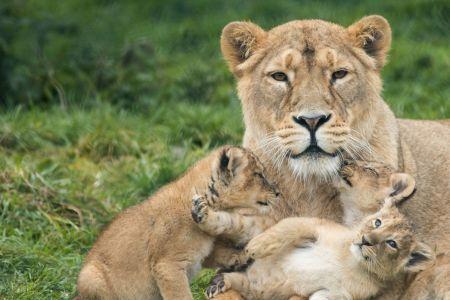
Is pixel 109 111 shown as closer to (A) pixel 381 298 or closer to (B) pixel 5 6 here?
(B) pixel 5 6

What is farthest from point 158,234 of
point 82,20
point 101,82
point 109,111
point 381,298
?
point 82,20

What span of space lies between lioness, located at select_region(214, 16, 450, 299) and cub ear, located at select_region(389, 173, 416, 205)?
11.5 inches

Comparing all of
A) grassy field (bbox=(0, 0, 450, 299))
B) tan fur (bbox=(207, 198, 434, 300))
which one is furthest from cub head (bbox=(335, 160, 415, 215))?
grassy field (bbox=(0, 0, 450, 299))

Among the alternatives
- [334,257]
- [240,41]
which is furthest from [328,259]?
[240,41]

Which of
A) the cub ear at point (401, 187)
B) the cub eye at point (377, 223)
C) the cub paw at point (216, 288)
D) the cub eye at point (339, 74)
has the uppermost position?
the cub eye at point (339, 74)

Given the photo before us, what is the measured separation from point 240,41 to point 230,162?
98 cm

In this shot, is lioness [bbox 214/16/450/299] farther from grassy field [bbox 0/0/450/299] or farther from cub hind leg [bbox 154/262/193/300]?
grassy field [bbox 0/0/450/299]

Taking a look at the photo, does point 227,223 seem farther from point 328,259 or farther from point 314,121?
point 314,121

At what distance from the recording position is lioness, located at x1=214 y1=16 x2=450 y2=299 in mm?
6730

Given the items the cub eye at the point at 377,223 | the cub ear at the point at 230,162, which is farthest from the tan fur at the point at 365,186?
the cub ear at the point at 230,162

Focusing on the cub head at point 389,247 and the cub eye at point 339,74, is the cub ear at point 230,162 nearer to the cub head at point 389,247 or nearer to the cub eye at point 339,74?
the cub eye at point 339,74

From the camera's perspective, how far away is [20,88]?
11938 millimetres

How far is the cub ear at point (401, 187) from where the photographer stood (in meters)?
6.71

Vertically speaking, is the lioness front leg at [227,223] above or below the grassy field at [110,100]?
above
